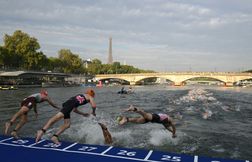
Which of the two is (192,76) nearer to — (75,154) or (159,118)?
(159,118)

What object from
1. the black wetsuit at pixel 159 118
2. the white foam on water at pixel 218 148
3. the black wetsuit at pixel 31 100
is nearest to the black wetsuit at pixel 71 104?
the black wetsuit at pixel 31 100

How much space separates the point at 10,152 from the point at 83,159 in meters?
2.71

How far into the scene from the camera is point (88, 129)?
17.9m

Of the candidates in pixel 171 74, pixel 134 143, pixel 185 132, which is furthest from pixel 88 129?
pixel 171 74

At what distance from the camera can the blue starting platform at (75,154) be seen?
1048 centimetres

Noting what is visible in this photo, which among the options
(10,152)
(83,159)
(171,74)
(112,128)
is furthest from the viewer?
(171,74)

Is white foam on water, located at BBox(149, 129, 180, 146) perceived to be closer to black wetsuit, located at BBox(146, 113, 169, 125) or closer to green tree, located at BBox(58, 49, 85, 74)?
black wetsuit, located at BBox(146, 113, 169, 125)

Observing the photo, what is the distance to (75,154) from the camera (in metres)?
11.1

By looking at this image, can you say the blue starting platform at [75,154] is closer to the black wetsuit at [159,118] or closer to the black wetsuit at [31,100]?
the black wetsuit at [31,100]

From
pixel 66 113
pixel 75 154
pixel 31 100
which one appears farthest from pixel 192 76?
pixel 75 154

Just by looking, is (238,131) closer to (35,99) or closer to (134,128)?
(134,128)

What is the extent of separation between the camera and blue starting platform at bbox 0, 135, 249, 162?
34.4 feet

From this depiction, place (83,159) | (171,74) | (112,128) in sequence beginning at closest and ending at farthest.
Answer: (83,159) < (112,128) < (171,74)

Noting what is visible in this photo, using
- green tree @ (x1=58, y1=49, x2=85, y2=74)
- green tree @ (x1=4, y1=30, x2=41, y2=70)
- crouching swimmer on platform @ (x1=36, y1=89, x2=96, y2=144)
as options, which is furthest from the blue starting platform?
green tree @ (x1=58, y1=49, x2=85, y2=74)
